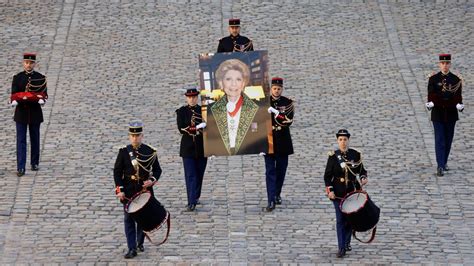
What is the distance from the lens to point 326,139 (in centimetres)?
2231

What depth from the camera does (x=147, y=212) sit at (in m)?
17.5

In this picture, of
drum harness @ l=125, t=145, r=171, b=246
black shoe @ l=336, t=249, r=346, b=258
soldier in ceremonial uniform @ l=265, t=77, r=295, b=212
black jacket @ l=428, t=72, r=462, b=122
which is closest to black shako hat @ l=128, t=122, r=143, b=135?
drum harness @ l=125, t=145, r=171, b=246

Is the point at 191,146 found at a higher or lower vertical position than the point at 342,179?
higher

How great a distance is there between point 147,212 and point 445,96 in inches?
219

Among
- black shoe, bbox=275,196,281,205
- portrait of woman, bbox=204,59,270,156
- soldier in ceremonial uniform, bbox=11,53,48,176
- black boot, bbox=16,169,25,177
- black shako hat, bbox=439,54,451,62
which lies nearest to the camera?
portrait of woman, bbox=204,59,270,156

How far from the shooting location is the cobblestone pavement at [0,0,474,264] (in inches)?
719

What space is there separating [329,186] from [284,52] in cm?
930

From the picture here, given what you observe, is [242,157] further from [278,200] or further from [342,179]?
[342,179]

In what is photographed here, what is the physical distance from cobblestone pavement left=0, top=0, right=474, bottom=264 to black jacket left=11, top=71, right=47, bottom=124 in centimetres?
73

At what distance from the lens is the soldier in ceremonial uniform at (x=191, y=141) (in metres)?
19.3

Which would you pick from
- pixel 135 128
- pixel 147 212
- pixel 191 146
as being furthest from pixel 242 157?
pixel 147 212

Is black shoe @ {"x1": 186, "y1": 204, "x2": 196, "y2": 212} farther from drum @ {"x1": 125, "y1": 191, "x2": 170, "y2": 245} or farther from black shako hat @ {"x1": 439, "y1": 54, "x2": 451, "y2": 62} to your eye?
black shako hat @ {"x1": 439, "y1": 54, "x2": 451, "y2": 62}

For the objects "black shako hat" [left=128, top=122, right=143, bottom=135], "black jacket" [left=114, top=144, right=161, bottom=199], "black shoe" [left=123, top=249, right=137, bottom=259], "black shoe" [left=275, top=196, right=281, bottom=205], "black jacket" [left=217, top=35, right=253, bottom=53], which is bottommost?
"black shoe" [left=123, top=249, right=137, bottom=259]

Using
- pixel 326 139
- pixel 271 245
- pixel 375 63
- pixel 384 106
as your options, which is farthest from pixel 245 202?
pixel 375 63
